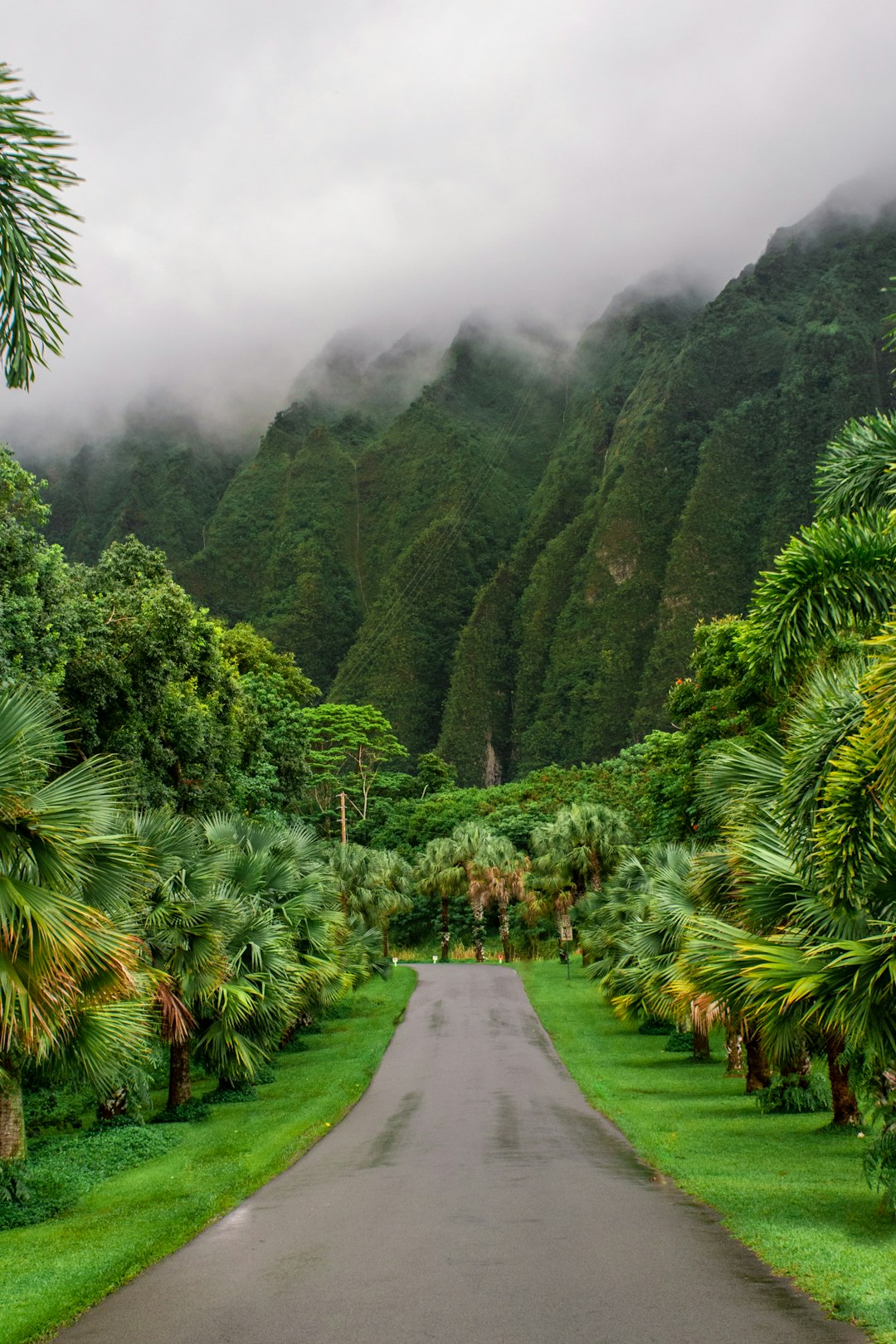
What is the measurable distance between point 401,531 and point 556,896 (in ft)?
435

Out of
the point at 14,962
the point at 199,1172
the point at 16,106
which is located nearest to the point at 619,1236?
the point at 14,962

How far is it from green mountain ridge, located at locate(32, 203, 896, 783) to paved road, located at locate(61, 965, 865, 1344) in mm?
104125

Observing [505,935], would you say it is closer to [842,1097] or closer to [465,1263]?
[842,1097]

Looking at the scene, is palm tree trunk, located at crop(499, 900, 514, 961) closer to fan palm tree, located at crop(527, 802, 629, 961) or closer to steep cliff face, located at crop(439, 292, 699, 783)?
fan palm tree, located at crop(527, 802, 629, 961)

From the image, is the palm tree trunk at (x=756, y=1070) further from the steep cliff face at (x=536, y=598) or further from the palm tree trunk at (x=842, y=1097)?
the steep cliff face at (x=536, y=598)

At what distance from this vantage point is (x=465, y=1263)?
7.92 metres

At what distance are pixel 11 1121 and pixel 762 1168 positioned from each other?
29.0 feet

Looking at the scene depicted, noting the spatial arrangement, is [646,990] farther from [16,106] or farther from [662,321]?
[662,321]

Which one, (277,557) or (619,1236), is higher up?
(277,557)

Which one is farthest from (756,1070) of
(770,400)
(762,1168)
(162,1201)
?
(770,400)

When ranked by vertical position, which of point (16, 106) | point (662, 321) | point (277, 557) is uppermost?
point (662, 321)

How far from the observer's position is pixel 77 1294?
760cm

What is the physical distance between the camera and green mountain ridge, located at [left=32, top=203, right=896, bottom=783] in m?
125

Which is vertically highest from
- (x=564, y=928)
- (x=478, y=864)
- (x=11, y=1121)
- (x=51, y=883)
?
(x=478, y=864)
